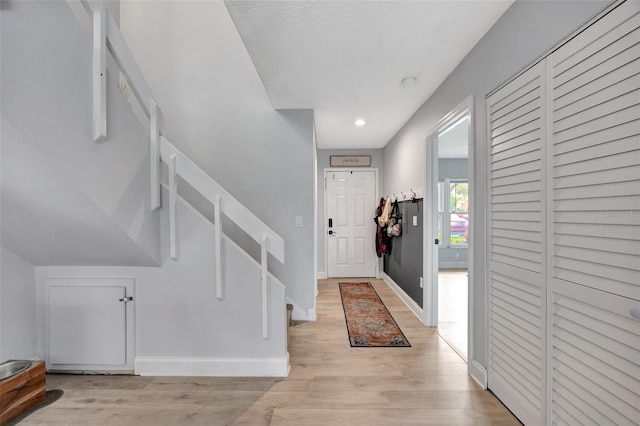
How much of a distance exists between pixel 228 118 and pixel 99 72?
164 centimetres

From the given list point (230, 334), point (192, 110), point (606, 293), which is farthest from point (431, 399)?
point (192, 110)

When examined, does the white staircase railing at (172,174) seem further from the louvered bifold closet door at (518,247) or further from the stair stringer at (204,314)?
the louvered bifold closet door at (518,247)

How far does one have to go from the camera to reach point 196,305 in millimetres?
2010

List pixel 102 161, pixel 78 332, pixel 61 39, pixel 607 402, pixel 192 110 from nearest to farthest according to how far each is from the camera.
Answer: pixel 607 402 → pixel 61 39 → pixel 102 161 → pixel 78 332 → pixel 192 110

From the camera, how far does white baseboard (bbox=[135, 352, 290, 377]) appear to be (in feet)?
6.59

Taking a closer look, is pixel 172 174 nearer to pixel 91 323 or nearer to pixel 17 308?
pixel 91 323

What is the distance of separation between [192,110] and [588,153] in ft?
10.4

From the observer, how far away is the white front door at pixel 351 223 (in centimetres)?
500

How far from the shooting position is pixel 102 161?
1.44 meters

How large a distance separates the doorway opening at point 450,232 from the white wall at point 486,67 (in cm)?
7

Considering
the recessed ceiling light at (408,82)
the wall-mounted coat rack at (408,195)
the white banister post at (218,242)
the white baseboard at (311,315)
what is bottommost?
the white baseboard at (311,315)

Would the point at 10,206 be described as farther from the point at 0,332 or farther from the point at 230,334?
the point at 230,334

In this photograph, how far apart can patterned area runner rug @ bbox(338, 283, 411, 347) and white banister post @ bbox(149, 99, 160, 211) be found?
6.64 feet

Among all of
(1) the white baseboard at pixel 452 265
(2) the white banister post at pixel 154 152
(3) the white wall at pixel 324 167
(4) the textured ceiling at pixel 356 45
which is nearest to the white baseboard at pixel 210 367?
(2) the white banister post at pixel 154 152
